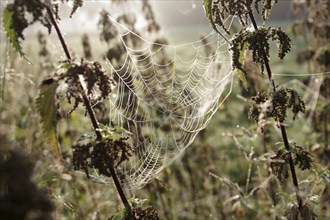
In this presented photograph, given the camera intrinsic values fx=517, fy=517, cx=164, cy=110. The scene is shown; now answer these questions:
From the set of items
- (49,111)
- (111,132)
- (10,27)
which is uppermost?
(10,27)

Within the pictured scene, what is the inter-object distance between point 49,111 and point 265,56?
102 cm

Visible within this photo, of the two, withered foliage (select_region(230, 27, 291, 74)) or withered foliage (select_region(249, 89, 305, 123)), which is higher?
withered foliage (select_region(230, 27, 291, 74))

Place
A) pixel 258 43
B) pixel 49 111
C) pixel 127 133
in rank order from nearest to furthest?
pixel 49 111
pixel 258 43
pixel 127 133

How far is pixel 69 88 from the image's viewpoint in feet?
5.94

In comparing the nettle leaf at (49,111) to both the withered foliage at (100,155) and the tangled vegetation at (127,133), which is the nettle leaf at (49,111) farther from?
the withered foliage at (100,155)

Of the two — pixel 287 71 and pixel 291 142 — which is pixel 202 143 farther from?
pixel 287 71

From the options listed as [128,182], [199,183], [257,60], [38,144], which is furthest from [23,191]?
[199,183]

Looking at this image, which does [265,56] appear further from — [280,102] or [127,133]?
[127,133]

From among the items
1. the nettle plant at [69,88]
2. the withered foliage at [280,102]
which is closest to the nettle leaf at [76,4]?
the nettle plant at [69,88]

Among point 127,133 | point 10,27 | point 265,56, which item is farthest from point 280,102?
point 10,27

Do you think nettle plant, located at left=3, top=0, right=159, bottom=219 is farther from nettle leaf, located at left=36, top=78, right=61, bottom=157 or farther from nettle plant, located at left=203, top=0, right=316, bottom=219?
nettle plant, located at left=203, top=0, right=316, bottom=219

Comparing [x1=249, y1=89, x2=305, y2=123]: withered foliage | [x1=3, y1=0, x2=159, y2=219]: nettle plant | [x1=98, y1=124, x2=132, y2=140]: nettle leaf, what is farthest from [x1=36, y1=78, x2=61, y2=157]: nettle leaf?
[x1=249, y1=89, x2=305, y2=123]: withered foliage

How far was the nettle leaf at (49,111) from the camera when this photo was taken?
5.40ft

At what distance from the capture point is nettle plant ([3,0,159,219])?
1.69m
